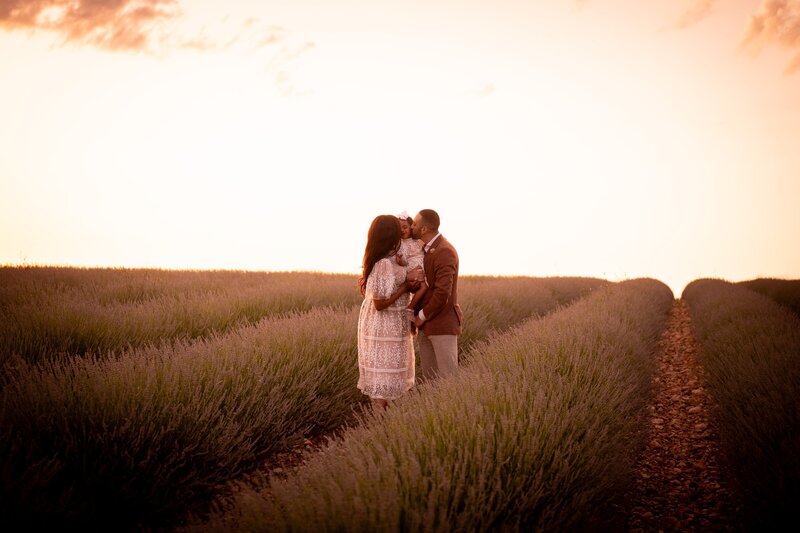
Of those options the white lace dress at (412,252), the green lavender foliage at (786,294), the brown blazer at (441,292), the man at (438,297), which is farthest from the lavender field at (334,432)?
the green lavender foliage at (786,294)

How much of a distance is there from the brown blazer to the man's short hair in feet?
0.39

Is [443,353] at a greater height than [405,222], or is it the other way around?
[405,222]

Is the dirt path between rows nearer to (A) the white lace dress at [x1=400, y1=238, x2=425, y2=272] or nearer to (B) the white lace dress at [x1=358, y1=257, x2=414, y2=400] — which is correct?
(B) the white lace dress at [x1=358, y1=257, x2=414, y2=400]

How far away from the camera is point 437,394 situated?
2.86 meters

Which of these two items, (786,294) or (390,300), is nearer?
(390,300)

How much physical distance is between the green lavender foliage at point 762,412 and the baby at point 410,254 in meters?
2.30

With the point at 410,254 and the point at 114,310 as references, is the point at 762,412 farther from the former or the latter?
the point at 114,310

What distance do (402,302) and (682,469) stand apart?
258 cm

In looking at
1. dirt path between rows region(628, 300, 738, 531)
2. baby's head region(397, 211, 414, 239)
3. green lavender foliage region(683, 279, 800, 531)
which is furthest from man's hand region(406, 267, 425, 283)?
green lavender foliage region(683, 279, 800, 531)

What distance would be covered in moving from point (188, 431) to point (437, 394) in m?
1.65

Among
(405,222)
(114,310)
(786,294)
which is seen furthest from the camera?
(786,294)

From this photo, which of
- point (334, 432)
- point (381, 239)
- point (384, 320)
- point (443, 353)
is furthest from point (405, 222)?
point (334, 432)

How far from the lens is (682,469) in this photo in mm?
3639

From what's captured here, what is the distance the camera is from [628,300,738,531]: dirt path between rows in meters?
2.87
